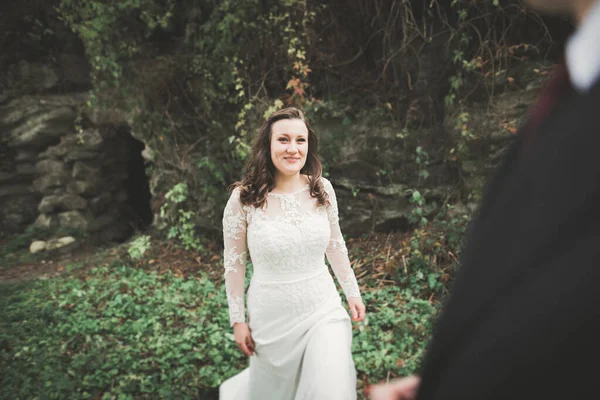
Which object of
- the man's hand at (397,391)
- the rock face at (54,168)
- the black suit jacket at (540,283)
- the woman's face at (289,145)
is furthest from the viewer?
the rock face at (54,168)

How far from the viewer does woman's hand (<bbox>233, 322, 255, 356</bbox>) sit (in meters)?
2.42

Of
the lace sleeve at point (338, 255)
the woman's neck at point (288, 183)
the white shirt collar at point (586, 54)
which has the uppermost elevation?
the white shirt collar at point (586, 54)

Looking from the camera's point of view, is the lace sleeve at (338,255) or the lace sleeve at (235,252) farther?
the lace sleeve at (338,255)

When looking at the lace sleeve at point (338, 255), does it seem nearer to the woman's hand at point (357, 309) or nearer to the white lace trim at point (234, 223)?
the woman's hand at point (357, 309)

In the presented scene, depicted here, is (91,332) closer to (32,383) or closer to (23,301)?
(32,383)

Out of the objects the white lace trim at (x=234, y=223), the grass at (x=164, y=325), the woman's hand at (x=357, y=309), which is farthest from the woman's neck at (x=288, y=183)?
the grass at (x=164, y=325)

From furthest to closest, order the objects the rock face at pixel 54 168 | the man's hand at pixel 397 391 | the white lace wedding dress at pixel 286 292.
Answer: the rock face at pixel 54 168, the white lace wedding dress at pixel 286 292, the man's hand at pixel 397 391

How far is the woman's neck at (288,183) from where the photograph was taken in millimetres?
2514

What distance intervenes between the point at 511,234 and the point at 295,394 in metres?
2.09

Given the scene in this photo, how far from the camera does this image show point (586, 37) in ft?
1.78

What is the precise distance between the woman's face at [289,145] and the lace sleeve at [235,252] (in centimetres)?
37

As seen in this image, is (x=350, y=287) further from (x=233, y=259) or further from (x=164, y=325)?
(x=164, y=325)

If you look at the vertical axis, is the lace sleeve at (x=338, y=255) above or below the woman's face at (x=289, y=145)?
below

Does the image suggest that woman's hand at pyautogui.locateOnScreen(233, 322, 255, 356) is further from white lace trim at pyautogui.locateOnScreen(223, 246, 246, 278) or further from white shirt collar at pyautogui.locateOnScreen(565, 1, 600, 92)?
white shirt collar at pyautogui.locateOnScreen(565, 1, 600, 92)
